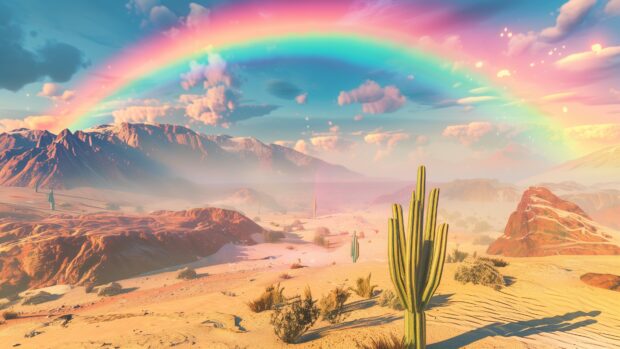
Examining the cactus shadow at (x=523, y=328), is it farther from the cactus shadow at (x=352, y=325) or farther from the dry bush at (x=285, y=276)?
the dry bush at (x=285, y=276)

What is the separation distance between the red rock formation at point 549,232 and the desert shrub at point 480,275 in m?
12.7

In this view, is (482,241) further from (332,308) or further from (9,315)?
(9,315)

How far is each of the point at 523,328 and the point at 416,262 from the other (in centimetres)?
423

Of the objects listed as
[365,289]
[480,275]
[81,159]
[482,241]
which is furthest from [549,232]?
[81,159]

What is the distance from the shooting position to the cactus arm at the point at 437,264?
6.48m

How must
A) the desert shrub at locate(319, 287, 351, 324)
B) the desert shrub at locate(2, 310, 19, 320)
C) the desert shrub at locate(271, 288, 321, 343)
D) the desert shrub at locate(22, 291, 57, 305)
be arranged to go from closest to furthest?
the desert shrub at locate(271, 288, 321, 343)
the desert shrub at locate(319, 287, 351, 324)
the desert shrub at locate(2, 310, 19, 320)
the desert shrub at locate(22, 291, 57, 305)

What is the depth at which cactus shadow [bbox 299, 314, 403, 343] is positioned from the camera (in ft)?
24.7

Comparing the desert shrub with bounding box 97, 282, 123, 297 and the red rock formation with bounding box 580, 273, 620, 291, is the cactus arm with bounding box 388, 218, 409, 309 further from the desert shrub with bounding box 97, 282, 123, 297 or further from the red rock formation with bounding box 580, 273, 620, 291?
the desert shrub with bounding box 97, 282, 123, 297

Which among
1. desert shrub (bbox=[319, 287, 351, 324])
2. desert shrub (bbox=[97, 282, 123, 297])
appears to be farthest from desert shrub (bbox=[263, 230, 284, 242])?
desert shrub (bbox=[319, 287, 351, 324])

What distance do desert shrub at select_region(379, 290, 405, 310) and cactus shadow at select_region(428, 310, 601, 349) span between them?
7.58 feet

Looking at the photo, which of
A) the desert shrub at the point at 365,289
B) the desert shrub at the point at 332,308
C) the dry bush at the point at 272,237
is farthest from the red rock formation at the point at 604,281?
the dry bush at the point at 272,237

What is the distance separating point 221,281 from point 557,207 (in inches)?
1004

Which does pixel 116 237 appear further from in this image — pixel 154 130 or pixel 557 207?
pixel 154 130

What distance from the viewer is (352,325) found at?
26.9 ft
